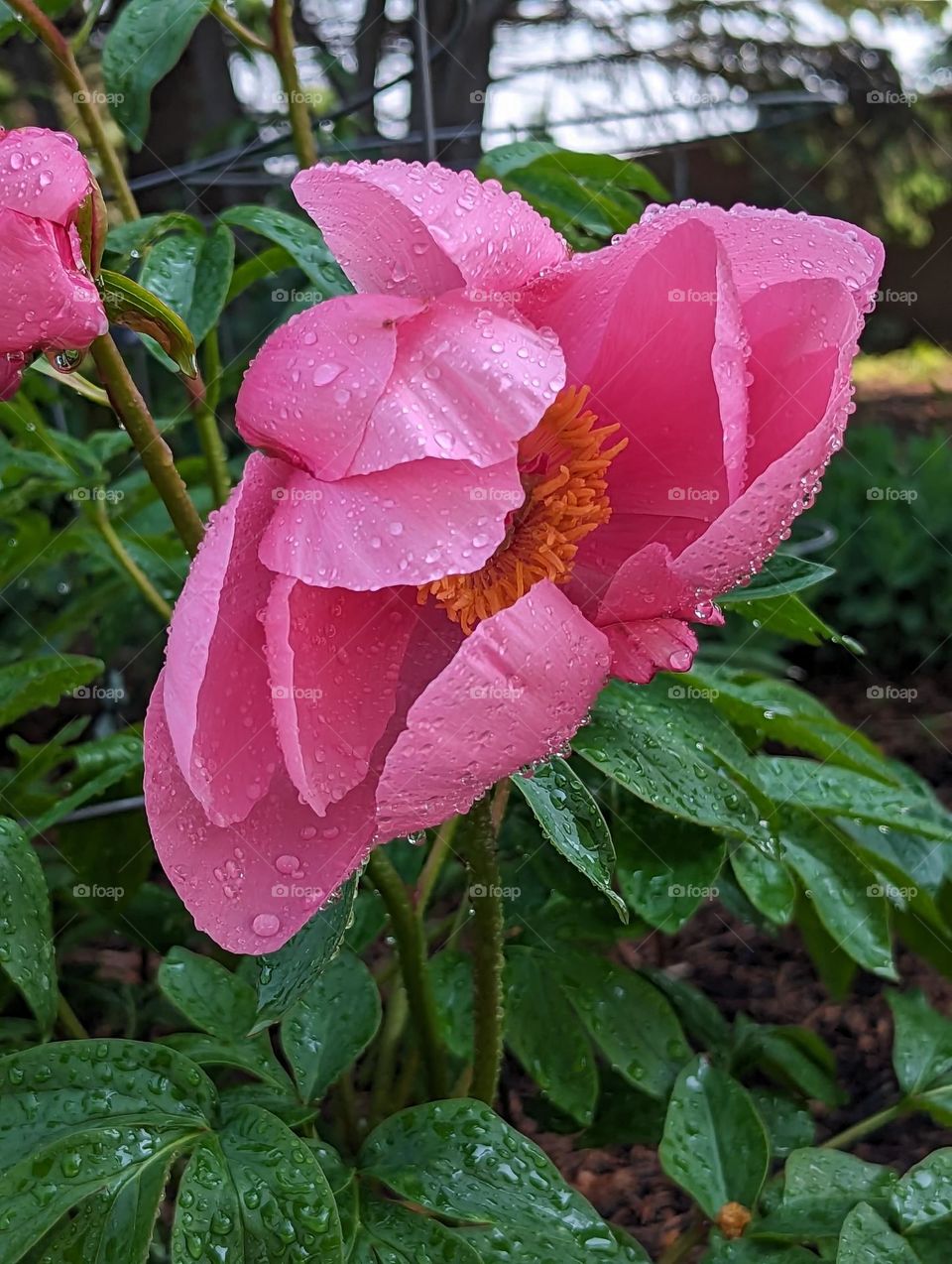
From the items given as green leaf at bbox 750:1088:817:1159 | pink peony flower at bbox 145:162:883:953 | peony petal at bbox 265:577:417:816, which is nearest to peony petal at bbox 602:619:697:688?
pink peony flower at bbox 145:162:883:953

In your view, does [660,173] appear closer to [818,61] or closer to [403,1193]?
[818,61]

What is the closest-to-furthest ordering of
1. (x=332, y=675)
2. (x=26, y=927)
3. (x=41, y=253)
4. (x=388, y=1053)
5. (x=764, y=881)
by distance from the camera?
(x=41, y=253), (x=332, y=675), (x=26, y=927), (x=764, y=881), (x=388, y=1053)

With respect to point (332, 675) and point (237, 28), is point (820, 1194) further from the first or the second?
point (237, 28)

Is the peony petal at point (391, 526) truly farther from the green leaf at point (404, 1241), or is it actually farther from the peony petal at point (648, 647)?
the green leaf at point (404, 1241)

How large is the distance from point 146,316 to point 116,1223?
409 millimetres

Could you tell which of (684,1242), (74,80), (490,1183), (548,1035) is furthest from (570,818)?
(74,80)

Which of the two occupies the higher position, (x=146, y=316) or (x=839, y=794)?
(x=146, y=316)

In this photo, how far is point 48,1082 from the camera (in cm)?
57

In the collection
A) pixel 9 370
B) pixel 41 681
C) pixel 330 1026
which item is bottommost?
pixel 330 1026

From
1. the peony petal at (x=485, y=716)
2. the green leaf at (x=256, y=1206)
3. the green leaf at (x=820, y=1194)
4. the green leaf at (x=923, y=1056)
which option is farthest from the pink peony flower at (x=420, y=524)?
the green leaf at (x=923, y=1056)

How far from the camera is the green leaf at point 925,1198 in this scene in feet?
1.92

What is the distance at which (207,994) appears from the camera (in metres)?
0.68

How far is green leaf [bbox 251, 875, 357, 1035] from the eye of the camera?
50 centimetres

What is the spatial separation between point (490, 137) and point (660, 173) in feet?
8.56
